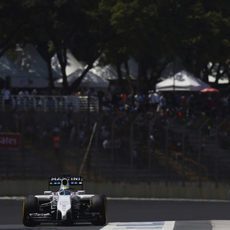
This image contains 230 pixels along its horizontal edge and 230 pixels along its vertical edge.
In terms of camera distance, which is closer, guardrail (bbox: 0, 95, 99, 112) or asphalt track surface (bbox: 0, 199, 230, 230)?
asphalt track surface (bbox: 0, 199, 230, 230)

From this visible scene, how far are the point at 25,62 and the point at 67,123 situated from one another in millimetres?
20273

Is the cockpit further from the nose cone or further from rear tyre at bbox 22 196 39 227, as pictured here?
rear tyre at bbox 22 196 39 227

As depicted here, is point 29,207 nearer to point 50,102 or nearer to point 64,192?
point 64,192

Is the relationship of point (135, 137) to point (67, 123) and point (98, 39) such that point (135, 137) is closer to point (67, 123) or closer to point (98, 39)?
point (67, 123)

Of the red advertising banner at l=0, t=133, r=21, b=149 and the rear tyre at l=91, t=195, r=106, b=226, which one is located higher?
the red advertising banner at l=0, t=133, r=21, b=149

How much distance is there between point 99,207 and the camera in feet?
63.4

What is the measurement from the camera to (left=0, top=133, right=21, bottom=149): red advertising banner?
34.3 meters

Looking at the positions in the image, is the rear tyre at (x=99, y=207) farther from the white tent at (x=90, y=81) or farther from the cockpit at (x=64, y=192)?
the white tent at (x=90, y=81)

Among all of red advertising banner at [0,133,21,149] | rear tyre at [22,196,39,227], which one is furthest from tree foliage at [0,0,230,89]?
rear tyre at [22,196,39,227]

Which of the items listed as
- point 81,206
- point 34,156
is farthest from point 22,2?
point 81,206

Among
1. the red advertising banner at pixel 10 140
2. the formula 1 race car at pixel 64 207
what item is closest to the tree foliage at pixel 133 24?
the red advertising banner at pixel 10 140

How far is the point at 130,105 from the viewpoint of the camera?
4088 cm

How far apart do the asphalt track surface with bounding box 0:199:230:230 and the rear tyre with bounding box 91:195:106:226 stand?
27 cm

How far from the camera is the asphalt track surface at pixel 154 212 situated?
2152 cm
